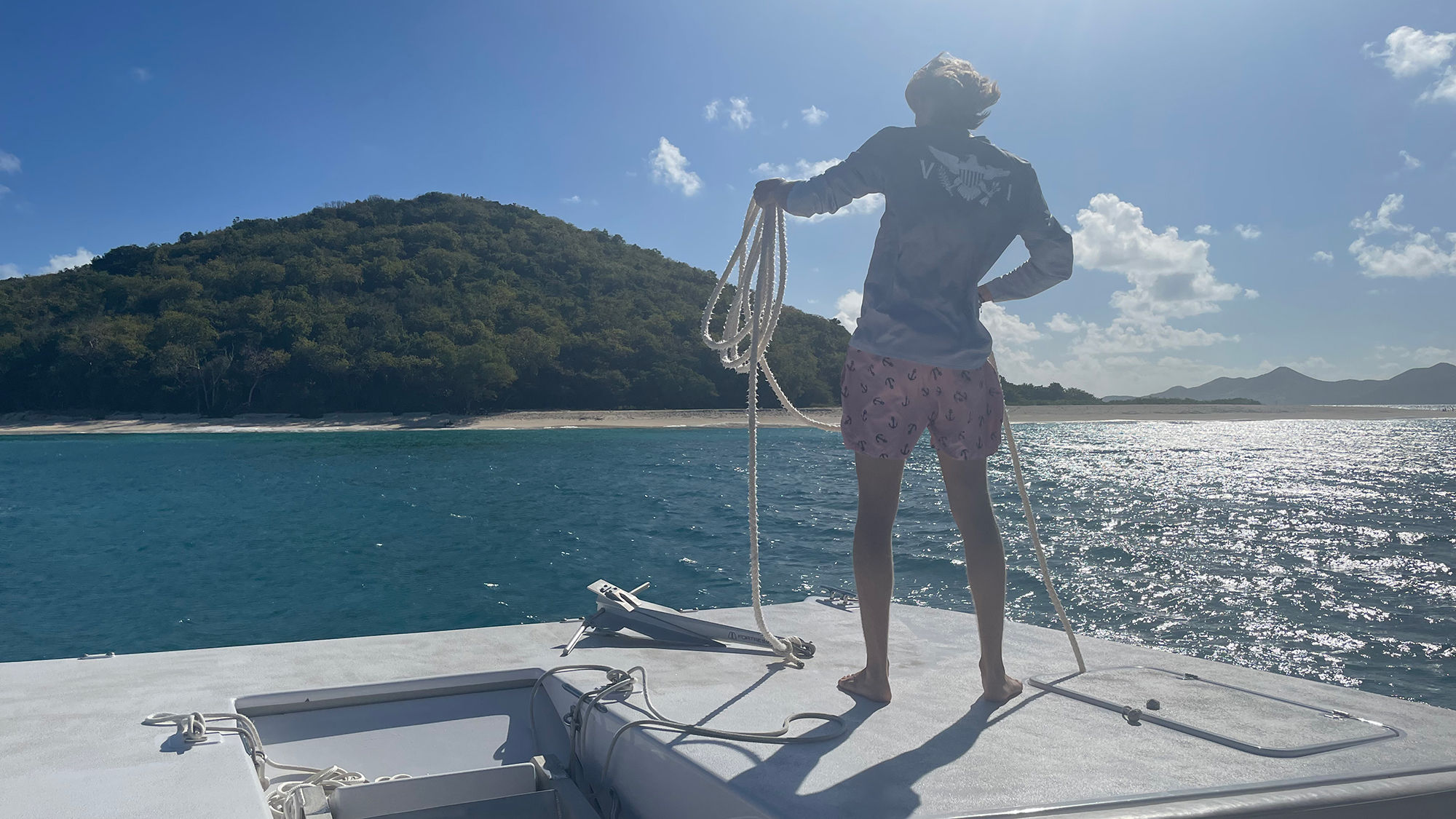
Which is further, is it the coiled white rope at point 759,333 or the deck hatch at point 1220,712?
the coiled white rope at point 759,333

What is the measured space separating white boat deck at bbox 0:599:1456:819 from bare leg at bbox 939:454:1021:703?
0.08 metres

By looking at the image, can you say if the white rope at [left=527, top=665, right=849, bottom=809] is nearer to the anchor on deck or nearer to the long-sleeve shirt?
the anchor on deck

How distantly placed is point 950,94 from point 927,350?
67 cm

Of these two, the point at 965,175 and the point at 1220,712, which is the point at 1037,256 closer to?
the point at 965,175

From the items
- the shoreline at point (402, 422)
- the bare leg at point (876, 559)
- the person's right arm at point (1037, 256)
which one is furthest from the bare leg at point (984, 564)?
the shoreline at point (402, 422)

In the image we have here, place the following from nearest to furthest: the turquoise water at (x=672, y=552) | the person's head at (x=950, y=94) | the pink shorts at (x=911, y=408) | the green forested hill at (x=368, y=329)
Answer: the pink shorts at (x=911, y=408)
the person's head at (x=950, y=94)
the turquoise water at (x=672, y=552)
the green forested hill at (x=368, y=329)

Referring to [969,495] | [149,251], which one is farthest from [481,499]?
[149,251]

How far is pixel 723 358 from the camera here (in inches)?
102

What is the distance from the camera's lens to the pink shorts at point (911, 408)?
1.76m

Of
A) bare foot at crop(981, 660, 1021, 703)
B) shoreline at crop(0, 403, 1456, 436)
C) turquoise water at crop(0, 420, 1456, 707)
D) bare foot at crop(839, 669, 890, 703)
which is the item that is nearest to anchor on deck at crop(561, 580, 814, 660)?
bare foot at crop(839, 669, 890, 703)

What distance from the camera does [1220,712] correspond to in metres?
1.68

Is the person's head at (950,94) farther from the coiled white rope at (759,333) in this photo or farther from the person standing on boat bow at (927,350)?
the coiled white rope at (759,333)

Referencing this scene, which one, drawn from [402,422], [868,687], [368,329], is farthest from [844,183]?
[368,329]

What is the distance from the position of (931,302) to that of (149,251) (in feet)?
230
